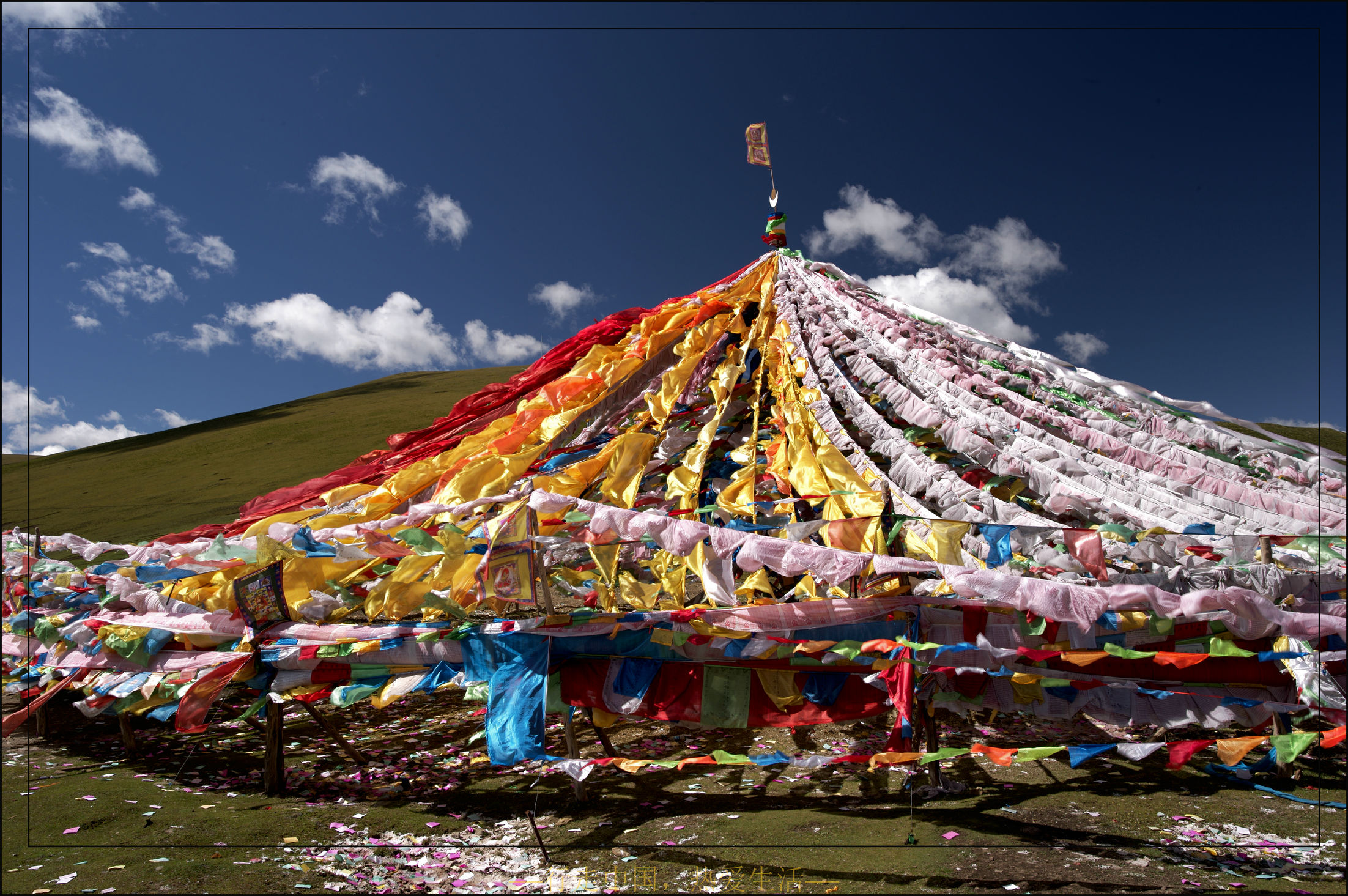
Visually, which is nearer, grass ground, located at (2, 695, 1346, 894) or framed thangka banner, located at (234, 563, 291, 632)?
grass ground, located at (2, 695, 1346, 894)

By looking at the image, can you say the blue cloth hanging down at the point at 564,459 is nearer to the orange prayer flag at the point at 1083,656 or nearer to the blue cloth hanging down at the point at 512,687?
the blue cloth hanging down at the point at 512,687

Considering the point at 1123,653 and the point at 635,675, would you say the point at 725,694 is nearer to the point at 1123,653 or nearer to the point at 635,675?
the point at 635,675

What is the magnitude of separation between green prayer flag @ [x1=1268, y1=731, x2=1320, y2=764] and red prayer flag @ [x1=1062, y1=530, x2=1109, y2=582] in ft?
2.25

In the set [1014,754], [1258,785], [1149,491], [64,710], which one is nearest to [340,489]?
[64,710]

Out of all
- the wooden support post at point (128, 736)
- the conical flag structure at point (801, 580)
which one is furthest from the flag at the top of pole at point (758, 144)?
the wooden support post at point (128, 736)

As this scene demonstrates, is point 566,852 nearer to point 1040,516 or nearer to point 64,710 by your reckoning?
point 1040,516

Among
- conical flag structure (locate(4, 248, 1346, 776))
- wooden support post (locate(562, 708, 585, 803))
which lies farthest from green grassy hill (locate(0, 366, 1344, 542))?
wooden support post (locate(562, 708, 585, 803))

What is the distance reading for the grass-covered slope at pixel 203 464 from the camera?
10656 millimetres

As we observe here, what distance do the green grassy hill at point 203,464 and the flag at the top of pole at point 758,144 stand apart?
6.02 meters

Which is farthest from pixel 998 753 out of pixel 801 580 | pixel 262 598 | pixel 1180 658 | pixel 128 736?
pixel 128 736

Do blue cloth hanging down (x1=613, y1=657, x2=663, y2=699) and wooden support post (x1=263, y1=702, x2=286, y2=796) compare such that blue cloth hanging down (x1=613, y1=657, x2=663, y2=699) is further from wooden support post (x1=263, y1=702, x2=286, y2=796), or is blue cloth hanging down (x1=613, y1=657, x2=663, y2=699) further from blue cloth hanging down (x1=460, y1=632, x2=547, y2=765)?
wooden support post (x1=263, y1=702, x2=286, y2=796)

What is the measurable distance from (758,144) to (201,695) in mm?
4755

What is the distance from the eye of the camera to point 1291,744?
2340mm

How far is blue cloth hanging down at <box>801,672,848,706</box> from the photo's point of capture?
110 inches
